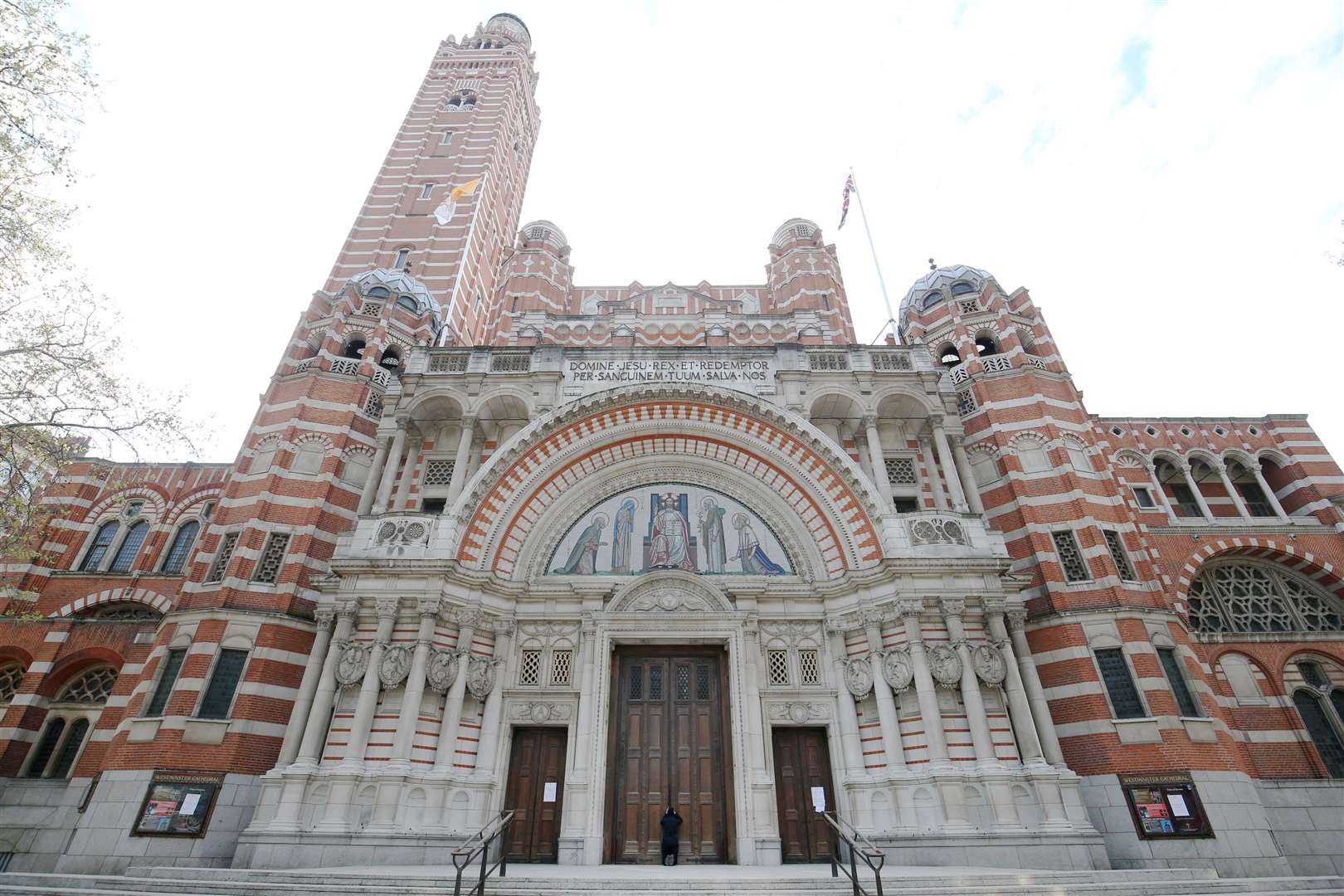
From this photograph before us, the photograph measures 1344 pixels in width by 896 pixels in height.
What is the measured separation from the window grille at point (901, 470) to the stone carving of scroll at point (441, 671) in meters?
12.8

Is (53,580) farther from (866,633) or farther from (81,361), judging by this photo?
(866,633)

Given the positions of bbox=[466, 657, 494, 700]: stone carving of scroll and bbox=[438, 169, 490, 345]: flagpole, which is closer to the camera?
bbox=[466, 657, 494, 700]: stone carving of scroll

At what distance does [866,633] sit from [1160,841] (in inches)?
271

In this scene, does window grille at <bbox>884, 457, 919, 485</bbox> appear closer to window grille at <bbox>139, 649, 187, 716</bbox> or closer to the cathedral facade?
the cathedral facade

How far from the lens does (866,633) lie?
15.3 meters

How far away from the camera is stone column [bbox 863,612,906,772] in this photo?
13.8 m

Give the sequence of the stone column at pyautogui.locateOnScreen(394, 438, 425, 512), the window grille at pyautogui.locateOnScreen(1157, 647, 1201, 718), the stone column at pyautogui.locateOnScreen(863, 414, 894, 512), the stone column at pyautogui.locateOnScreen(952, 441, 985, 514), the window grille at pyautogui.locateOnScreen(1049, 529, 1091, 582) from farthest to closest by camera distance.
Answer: the stone column at pyautogui.locateOnScreen(394, 438, 425, 512) < the stone column at pyautogui.locateOnScreen(952, 441, 985, 514) < the stone column at pyautogui.locateOnScreen(863, 414, 894, 512) < the window grille at pyautogui.locateOnScreen(1049, 529, 1091, 582) < the window grille at pyautogui.locateOnScreen(1157, 647, 1201, 718)

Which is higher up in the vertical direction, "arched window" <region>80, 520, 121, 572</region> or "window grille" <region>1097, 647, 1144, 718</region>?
"arched window" <region>80, 520, 121, 572</region>

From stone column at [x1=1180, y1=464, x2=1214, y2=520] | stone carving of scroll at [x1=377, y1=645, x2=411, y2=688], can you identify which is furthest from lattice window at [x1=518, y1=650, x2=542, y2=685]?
stone column at [x1=1180, y1=464, x2=1214, y2=520]

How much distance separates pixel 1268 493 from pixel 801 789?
66.0 ft

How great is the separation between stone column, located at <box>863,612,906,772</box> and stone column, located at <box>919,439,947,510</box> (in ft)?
13.7

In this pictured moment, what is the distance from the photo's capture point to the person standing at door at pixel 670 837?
13391 mm

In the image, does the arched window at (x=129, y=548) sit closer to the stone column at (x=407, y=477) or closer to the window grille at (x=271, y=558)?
the window grille at (x=271, y=558)

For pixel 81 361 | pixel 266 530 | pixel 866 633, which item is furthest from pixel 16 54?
pixel 866 633
